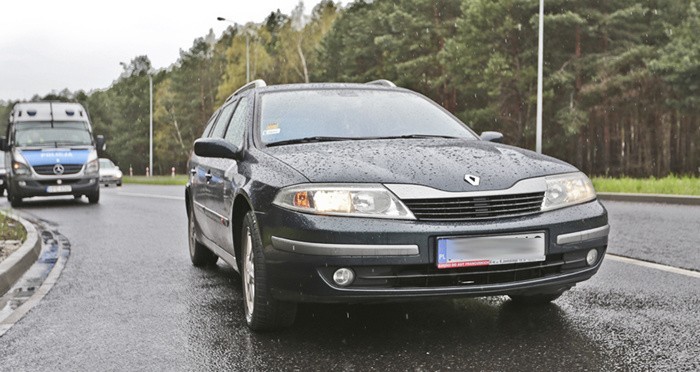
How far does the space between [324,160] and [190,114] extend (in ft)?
260

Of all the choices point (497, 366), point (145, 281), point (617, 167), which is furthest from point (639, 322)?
point (617, 167)

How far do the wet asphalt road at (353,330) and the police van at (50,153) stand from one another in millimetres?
11656

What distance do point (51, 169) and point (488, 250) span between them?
16.2 meters

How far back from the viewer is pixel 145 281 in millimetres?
7086

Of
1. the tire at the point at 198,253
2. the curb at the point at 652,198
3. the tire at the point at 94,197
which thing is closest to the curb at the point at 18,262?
the tire at the point at 198,253

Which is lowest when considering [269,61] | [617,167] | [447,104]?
[617,167]

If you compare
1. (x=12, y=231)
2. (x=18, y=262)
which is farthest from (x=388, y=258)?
(x=12, y=231)

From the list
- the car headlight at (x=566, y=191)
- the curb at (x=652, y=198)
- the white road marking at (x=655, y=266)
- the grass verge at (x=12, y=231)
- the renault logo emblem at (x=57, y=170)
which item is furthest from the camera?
the renault logo emblem at (x=57, y=170)

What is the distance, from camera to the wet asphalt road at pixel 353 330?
4.20m

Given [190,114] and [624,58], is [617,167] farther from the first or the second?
[190,114]

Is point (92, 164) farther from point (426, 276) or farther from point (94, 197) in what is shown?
point (426, 276)

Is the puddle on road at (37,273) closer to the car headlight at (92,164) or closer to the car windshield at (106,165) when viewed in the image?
the car headlight at (92,164)

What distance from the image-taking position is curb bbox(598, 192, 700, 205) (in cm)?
1630

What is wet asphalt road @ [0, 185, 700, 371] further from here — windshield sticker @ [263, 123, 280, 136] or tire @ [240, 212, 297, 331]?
windshield sticker @ [263, 123, 280, 136]
